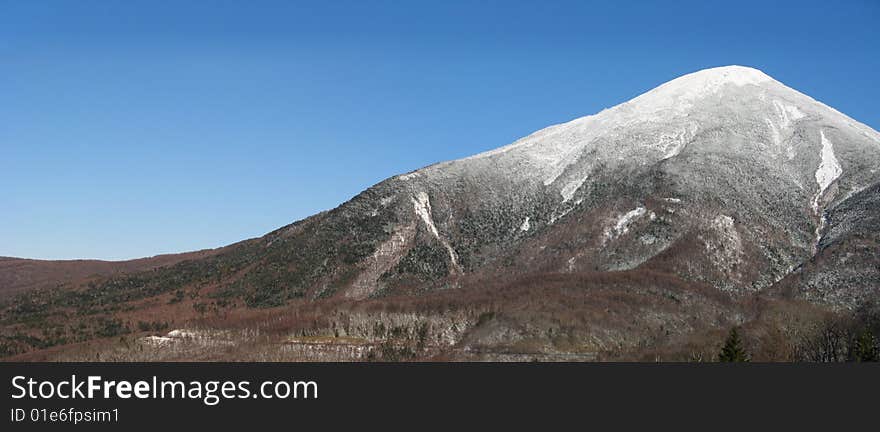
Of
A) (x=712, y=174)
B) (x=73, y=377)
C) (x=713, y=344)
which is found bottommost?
(x=713, y=344)

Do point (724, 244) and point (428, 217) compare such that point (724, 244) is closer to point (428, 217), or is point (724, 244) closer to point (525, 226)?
point (525, 226)

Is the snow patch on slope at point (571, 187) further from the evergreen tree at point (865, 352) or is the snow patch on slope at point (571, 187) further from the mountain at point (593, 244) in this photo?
the evergreen tree at point (865, 352)

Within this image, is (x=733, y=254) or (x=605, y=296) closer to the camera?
(x=605, y=296)

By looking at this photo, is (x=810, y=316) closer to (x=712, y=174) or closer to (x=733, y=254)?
(x=733, y=254)

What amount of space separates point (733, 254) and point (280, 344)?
2517 inches

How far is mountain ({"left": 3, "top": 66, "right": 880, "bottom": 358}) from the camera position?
358 feet

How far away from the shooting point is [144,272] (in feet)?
574

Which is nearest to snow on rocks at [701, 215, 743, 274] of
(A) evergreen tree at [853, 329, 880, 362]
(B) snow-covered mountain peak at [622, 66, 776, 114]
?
(A) evergreen tree at [853, 329, 880, 362]

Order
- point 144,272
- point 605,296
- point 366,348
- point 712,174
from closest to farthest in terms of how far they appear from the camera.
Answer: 1. point 366,348
2. point 605,296
3. point 712,174
4. point 144,272

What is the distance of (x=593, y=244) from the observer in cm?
13250

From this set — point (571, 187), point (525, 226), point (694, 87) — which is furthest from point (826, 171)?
point (525, 226)

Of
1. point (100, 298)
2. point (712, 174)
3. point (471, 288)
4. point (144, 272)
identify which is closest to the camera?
point (471, 288)

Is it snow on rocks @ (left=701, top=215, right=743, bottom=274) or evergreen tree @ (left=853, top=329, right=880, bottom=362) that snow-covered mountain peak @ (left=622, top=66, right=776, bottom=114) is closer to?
snow on rocks @ (left=701, top=215, right=743, bottom=274)

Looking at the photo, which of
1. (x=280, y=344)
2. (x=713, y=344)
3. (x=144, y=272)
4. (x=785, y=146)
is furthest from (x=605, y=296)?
(x=144, y=272)
